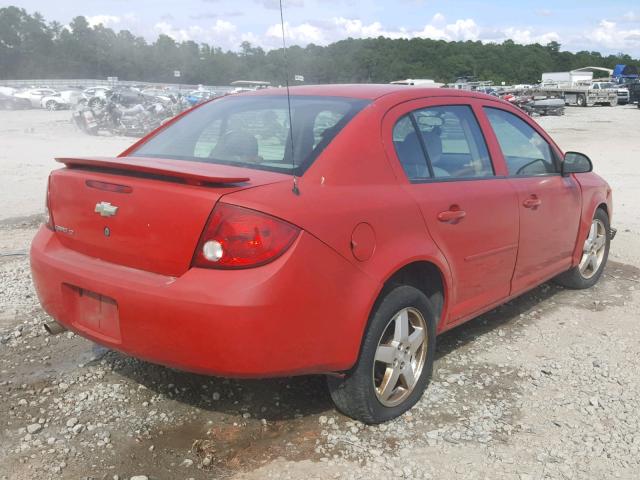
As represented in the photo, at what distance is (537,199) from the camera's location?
4000mm

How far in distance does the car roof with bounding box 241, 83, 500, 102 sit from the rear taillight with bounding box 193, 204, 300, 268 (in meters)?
1.09

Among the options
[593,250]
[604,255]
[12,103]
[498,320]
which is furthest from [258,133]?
[12,103]

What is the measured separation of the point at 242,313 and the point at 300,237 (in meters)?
0.37

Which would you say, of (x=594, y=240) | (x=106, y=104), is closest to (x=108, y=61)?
(x=106, y=104)

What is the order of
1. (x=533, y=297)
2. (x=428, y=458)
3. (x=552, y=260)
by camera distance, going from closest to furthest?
(x=428, y=458) → (x=552, y=260) → (x=533, y=297)

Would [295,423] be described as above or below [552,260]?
below

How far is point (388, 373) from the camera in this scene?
300 cm

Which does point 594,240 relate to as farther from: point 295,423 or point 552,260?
point 295,423

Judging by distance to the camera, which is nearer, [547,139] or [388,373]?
[388,373]

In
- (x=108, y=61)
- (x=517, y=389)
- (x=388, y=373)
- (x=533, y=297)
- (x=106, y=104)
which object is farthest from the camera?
(x=108, y=61)

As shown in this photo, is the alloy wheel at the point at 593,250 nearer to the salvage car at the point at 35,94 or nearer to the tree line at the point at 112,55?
the tree line at the point at 112,55

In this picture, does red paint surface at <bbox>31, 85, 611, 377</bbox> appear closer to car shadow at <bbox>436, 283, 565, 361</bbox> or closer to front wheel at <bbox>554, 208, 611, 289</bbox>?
car shadow at <bbox>436, 283, 565, 361</bbox>

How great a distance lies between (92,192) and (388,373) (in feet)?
5.22

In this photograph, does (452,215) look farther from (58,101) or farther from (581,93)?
(581,93)
